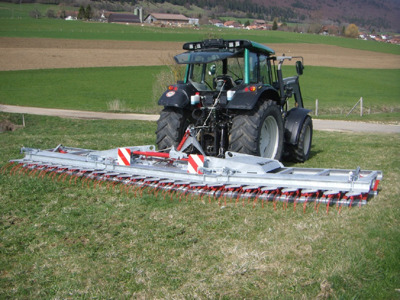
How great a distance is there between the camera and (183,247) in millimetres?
4582

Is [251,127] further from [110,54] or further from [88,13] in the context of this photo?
[88,13]

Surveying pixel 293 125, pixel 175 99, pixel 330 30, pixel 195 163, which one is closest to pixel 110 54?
pixel 293 125

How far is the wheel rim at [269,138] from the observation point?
25.8 feet

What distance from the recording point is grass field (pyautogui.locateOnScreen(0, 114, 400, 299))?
3.74 m

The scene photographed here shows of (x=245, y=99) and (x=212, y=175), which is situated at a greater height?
(x=245, y=99)

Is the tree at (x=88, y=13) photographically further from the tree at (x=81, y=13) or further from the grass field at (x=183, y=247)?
the grass field at (x=183, y=247)

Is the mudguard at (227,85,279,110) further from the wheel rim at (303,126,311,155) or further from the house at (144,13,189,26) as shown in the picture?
the house at (144,13,189,26)

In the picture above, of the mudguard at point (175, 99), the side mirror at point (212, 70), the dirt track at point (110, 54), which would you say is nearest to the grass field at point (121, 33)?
the dirt track at point (110, 54)

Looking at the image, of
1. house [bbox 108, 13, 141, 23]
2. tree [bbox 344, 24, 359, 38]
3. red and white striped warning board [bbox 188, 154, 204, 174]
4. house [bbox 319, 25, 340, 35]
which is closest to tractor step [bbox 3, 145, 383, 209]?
red and white striped warning board [bbox 188, 154, 204, 174]

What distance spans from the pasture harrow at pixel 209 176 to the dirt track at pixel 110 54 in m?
34.8

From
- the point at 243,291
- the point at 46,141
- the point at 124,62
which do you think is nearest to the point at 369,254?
the point at 243,291

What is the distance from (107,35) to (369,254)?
6348cm

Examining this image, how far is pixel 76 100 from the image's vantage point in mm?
31516

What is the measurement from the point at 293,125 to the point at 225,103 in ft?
6.14
